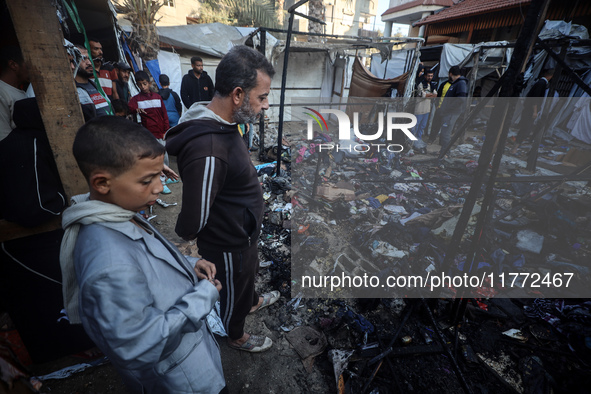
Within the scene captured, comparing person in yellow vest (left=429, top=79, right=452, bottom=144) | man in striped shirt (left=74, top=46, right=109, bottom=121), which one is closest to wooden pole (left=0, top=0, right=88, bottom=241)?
man in striped shirt (left=74, top=46, right=109, bottom=121)

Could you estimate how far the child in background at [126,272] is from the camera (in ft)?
2.83

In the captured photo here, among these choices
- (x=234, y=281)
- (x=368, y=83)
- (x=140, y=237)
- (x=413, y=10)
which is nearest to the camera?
(x=140, y=237)

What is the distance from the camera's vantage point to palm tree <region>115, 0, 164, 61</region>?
8.15 m

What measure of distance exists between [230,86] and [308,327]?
239 centimetres

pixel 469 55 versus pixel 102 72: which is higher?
pixel 469 55

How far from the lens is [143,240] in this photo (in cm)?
106

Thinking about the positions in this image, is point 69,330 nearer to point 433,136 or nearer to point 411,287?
point 411,287

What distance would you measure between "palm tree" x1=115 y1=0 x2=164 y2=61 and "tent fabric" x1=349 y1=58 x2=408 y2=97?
7.40m

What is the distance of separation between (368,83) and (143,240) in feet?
34.5

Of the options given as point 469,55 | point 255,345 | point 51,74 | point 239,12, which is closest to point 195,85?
point 51,74

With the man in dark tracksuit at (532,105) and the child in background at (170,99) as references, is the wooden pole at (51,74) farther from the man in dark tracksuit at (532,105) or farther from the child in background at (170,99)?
the man in dark tracksuit at (532,105)

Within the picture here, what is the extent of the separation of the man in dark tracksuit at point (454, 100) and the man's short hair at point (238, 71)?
8101 millimetres

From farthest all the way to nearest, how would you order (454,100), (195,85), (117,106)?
1. (454,100)
2. (195,85)
3. (117,106)

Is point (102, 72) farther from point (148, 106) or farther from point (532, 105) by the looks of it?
point (532, 105)
